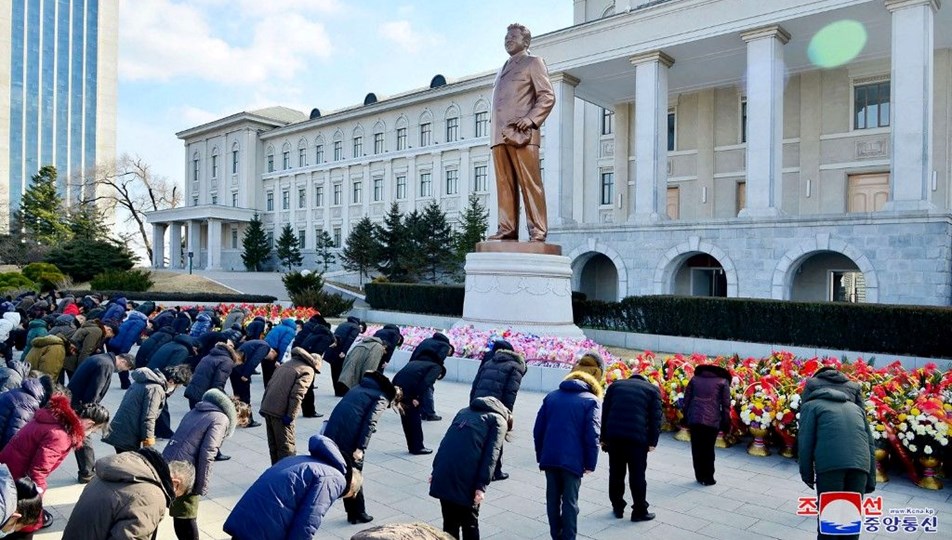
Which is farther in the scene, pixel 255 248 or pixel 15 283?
pixel 255 248

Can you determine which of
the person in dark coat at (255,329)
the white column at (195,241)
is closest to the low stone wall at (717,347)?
the person in dark coat at (255,329)

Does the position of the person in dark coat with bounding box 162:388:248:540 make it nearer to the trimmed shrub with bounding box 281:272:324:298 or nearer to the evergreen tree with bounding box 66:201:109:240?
the trimmed shrub with bounding box 281:272:324:298

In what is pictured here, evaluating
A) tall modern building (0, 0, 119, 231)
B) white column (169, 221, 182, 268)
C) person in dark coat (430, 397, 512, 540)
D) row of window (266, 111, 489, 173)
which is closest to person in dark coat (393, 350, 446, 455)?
person in dark coat (430, 397, 512, 540)

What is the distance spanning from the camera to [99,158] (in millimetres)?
98250

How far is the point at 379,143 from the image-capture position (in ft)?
173

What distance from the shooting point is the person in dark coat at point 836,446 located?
16.0ft

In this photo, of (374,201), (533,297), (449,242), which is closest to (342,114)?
(374,201)

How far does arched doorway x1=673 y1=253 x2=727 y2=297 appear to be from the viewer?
92.9 ft

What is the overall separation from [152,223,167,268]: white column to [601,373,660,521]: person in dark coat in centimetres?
6551

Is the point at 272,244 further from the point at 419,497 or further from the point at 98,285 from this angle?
the point at 419,497

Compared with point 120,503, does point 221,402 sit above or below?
above

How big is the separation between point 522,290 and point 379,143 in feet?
136

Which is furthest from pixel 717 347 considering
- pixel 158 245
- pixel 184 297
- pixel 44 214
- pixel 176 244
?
pixel 158 245

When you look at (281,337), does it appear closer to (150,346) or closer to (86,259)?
(150,346)
